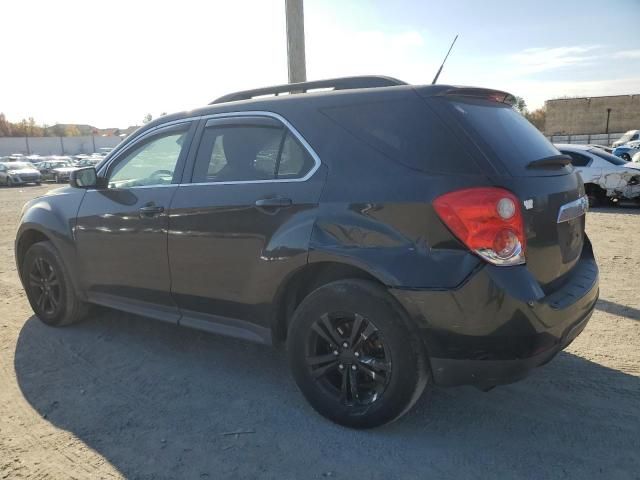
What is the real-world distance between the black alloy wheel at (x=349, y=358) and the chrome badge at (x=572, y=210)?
→ 117 centimetres

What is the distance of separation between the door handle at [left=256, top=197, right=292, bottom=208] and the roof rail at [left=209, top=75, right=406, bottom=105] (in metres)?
0.85

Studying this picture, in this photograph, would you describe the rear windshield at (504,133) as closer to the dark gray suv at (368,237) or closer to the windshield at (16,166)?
the dark gray suv at (368,237)

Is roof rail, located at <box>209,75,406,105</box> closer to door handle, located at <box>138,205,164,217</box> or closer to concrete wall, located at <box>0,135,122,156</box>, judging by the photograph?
door handle, located at <box>138,205,164,217</box>

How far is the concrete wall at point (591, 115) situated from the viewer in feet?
230

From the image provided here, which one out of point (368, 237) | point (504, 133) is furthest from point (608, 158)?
point (368, 237)

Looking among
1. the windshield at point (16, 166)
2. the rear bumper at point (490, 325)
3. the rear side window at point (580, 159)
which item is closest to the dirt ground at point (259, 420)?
the rear bumper at point (490, 325)

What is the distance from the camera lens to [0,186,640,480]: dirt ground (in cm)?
262

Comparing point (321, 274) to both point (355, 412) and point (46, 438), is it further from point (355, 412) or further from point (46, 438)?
point (46, 438)

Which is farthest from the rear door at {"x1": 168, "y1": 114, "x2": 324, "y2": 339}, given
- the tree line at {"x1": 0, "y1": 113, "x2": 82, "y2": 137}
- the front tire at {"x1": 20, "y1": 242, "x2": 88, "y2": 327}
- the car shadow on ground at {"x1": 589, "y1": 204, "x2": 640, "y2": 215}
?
the tree line at {"x1": 0, "y1": 113, "x2": 82, "y2": 137}

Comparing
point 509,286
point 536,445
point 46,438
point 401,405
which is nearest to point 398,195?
point 509,286

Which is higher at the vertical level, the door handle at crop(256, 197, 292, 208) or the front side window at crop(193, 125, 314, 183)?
the front side window at crop(193, 125, 314, 183)

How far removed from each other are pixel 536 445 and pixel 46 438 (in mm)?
2710

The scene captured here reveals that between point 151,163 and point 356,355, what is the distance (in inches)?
86.1

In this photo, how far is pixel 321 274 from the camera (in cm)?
306
